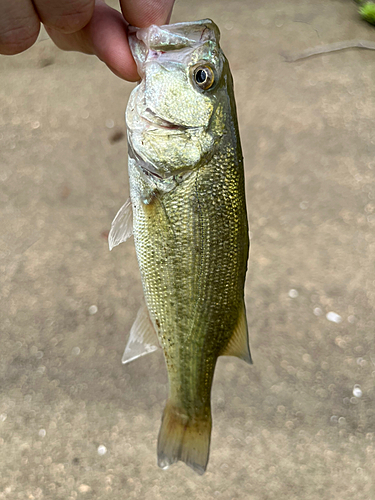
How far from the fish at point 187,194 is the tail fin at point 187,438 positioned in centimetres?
18

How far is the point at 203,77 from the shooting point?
1.01 metres

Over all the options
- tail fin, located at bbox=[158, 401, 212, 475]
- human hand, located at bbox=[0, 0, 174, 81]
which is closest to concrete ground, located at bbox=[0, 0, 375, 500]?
tail fin, located at bbox=[158, 401, 212, 475]

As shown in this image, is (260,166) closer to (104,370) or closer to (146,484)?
(104,370)

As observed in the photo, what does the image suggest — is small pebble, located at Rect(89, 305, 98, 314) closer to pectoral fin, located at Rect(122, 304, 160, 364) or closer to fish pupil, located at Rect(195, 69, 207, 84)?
pectoral fin, located at Rect(122, 304, 160, 364)

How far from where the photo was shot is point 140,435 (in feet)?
6.05

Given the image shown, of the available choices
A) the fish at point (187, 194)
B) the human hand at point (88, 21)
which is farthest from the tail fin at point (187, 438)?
the human hand at point (88, 21)

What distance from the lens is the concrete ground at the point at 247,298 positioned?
1.78 metres

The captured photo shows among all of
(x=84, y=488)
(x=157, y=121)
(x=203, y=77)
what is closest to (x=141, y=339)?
(x=157, y=121)

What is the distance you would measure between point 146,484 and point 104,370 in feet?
1.86

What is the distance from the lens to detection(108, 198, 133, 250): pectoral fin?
1132mm

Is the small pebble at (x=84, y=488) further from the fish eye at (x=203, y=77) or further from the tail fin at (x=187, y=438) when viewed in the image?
the fish eye at (x=203, y=77)

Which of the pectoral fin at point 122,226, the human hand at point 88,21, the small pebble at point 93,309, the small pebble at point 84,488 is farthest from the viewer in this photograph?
the small pebble at point 93,309

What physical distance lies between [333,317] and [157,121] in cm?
167

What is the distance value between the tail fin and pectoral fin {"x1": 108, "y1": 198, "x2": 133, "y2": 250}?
574 millimetres
